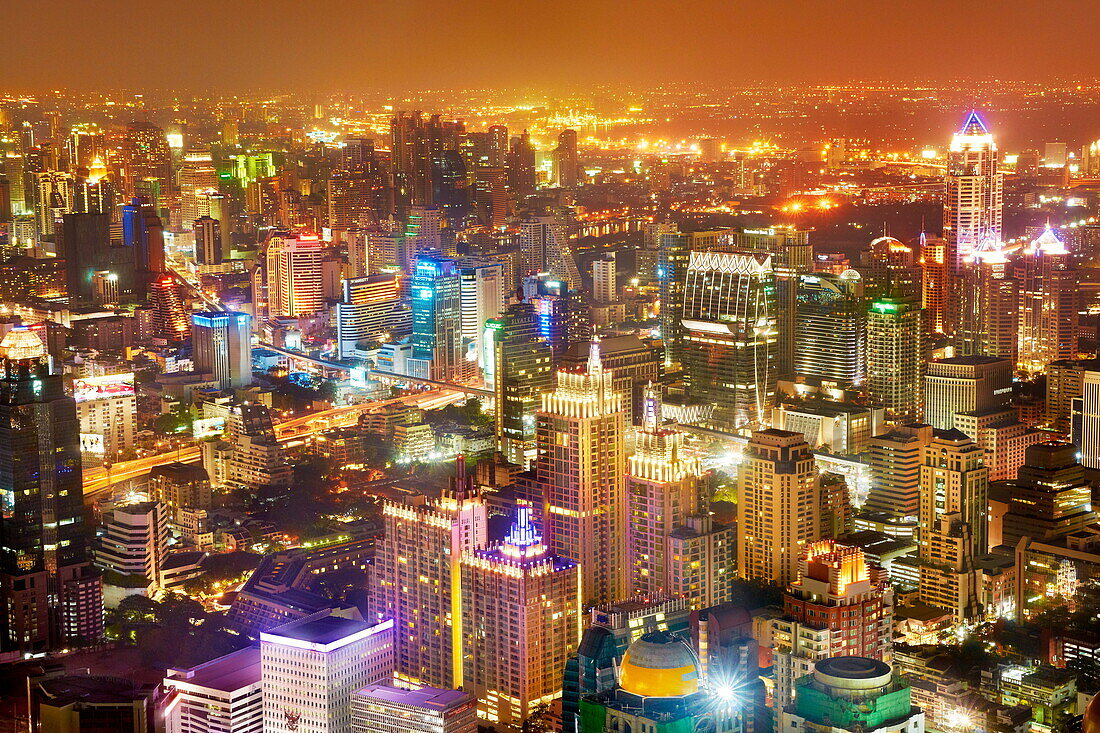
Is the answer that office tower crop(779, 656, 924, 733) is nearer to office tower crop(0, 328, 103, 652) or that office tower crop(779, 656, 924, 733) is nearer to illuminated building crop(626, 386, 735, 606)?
illuminated building crop(626, 386, 735, 606)

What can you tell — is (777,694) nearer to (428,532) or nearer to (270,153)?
(428,532)

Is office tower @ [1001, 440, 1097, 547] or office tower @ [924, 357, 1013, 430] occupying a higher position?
office tower @ [924, 357, 1013, 430]

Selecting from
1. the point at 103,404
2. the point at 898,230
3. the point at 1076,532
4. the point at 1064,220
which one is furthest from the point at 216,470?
the point at 1064,220

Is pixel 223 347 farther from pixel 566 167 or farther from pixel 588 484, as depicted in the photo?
pixel 588 484

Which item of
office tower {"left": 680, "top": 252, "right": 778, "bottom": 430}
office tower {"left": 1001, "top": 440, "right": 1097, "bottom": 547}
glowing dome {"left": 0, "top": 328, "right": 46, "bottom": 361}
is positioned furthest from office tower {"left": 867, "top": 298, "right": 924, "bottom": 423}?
glowing dome {"left": 0, "top": 328, "right": 46, "bottom": 361}

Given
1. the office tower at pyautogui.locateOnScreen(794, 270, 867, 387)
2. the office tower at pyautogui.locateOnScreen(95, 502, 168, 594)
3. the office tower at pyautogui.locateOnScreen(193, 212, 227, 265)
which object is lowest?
the office tower at pyautogui.locateOnScreen(95, 502, 168, 594)

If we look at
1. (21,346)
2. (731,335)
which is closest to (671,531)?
(731,335)
